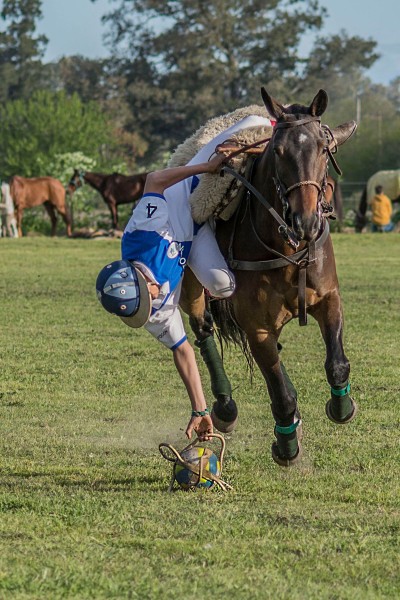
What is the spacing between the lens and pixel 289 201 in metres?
6.00

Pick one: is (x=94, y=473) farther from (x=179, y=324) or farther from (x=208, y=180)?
(x=208, y=180)

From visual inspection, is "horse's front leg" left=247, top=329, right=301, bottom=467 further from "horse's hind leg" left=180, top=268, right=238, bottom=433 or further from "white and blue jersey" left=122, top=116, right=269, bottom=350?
"horse's hind leg" left=180, top=268, right=238, bottom=433

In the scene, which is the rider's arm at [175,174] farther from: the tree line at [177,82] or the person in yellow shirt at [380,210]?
the tree line at [177,82]

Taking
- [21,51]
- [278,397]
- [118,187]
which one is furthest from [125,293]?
[21,51]

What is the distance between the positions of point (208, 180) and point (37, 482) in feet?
6.88

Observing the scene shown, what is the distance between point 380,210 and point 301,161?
114ft

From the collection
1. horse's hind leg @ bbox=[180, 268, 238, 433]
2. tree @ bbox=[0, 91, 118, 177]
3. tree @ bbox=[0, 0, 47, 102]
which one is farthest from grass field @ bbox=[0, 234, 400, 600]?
tree @ bbox=[0, 0, 47, 102]

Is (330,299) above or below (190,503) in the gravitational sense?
above

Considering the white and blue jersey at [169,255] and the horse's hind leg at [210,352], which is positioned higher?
the white and blue jersey at [169,255]

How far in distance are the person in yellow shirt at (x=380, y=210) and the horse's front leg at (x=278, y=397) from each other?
33.6 metres

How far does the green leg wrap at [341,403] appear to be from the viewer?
22.6ft

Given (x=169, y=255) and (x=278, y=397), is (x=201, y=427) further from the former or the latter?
(x=169, y=255)

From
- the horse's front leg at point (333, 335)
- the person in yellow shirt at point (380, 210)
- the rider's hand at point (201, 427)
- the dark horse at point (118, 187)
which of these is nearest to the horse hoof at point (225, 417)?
the rider's hand at point (201, 427)

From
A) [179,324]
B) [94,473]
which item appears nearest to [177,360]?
[179,324]
